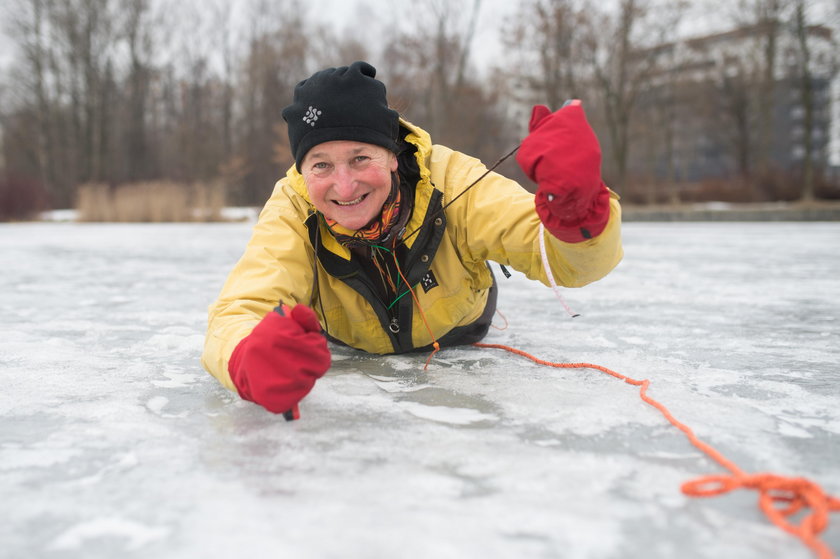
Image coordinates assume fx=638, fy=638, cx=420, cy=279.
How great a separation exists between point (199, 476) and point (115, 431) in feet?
1.26

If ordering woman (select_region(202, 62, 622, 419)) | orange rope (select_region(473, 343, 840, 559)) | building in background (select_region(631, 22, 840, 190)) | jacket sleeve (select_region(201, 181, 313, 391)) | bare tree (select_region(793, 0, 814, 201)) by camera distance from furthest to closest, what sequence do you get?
1. building in background (select_region(631, 22, 840, 190))
2. bare tree (select_region(793, 0, 814, 201))
3. jacket sleeve (select_region(201, 181, 313, 391))
4. woman (select_region(202, 62, 622, 419))
5. orange rope (select_region(473, 343, 840, 559))

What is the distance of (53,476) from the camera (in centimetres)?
125

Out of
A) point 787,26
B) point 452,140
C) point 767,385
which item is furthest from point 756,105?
point 767,385

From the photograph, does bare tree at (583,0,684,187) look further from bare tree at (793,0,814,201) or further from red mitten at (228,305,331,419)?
red mitten at (228,305,331,419)

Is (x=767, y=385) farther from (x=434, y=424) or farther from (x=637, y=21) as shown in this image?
(x=637, y=21)

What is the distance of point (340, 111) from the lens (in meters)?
1.79

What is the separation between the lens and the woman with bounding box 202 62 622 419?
1.46m

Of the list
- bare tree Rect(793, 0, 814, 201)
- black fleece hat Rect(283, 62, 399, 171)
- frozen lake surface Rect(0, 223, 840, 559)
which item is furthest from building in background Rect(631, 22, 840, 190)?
black fleece hat Rect(283, 62, 399, 171)

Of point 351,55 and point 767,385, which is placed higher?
point 351,55

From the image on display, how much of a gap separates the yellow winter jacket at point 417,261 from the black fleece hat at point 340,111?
151 mm

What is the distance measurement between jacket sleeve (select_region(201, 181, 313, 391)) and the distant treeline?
13776mm

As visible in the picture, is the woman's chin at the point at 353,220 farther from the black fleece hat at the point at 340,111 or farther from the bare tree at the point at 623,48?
the bare tree at the point at 623,48

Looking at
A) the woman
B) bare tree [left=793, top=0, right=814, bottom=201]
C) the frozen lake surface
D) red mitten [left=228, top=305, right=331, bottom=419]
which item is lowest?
the frozen lake surface

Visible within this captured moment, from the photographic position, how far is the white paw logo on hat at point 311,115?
5.91ft
